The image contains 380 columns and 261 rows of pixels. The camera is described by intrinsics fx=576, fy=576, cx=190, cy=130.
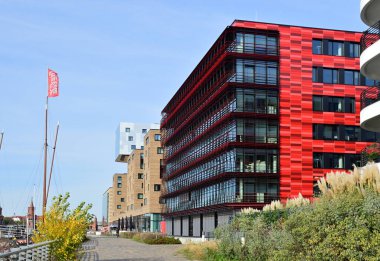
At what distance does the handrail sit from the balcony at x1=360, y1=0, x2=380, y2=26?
696 inches

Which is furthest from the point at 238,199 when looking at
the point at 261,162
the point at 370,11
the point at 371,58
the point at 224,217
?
the point at 371,58

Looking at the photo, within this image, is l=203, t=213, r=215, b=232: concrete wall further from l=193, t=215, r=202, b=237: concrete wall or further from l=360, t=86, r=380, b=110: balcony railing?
l=360, t=86, r=380, b=110: balcony railing

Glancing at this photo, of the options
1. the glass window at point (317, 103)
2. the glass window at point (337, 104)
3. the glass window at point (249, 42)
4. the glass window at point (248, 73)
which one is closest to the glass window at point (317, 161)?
the glass window at point (317, 103)

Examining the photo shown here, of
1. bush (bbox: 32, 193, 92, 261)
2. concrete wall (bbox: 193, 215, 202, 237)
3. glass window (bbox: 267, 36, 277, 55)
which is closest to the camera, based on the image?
bush (bbox: 32, 193, 92, 261)

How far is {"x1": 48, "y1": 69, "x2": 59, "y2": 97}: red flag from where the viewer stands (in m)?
44.7

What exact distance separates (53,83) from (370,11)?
2587 centimetres

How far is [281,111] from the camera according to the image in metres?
57.2

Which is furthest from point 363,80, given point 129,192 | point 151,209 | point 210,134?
point 129,192

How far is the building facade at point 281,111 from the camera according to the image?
56562 millimetres

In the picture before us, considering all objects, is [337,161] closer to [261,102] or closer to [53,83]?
[261,102]

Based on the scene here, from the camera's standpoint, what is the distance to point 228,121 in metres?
58.0

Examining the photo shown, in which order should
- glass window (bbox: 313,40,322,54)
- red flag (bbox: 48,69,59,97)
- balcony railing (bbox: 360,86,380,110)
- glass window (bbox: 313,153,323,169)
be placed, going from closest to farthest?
1. balcony railing (bbox: 360,86,380,110)
2. red flag (bbox: 48,69,59,97)
3. glass window (bbox: 313,153,323,169)
4. glass window (bbox: 313,40,322,54)

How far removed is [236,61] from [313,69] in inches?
324

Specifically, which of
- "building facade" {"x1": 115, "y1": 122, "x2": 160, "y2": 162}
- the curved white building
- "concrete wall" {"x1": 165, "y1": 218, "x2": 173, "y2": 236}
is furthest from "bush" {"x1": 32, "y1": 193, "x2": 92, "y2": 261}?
"building facade" {"x1": 115, "y1": 122, "x2": 160, "y2": 162}
